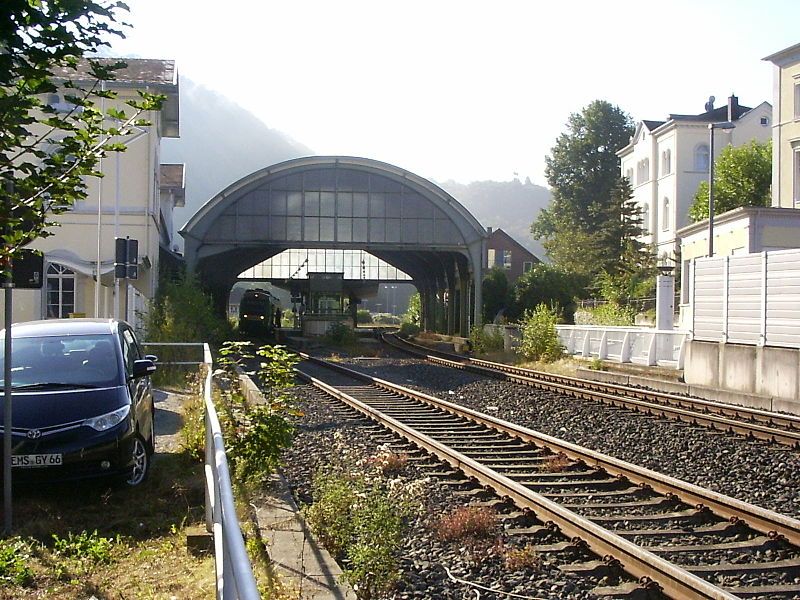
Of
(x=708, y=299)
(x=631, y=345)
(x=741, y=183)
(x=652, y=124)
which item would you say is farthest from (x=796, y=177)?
(x=652, y=124)

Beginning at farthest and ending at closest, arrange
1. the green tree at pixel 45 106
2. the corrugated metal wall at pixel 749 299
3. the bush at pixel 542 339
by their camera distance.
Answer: the bush at pixel 542 339 → the corrugated metal wall at pixel 749 299 → the green tree at pixel 45 106

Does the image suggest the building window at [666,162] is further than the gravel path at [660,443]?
Yes

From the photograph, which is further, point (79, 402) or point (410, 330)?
point (410, 330)

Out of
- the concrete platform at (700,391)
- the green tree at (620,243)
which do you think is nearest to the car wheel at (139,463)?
the concrete platform at (700,391)

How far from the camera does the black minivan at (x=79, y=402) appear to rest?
8523mm

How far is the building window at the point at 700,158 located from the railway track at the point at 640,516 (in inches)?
2185

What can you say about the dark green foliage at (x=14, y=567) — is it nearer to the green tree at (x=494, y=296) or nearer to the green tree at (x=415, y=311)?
the green tree at (x=494, y=296)

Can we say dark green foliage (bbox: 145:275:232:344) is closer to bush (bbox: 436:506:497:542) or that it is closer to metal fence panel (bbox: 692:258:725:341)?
metal fence panel (bbox: 692:258:725:341)

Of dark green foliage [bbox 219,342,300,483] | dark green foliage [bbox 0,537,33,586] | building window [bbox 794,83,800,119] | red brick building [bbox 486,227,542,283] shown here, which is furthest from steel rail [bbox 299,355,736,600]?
red brick building [bbox 486,227,542,283]

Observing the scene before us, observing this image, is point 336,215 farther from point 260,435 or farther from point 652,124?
point 260,435

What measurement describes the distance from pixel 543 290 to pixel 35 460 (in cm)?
4379

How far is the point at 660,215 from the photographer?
224 ft

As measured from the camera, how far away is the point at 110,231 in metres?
33.0

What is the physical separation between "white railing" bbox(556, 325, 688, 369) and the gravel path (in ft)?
14.8
